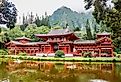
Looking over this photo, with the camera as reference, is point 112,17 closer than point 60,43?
Yes

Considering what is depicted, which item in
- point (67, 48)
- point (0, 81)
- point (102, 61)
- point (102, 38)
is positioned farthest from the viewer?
point (67, 48)

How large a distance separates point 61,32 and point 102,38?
37.6 ft

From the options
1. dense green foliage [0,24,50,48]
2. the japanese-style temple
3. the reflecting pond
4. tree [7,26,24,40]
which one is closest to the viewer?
the reflecting pond

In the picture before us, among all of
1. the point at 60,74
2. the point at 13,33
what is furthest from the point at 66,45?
the point at 60,74

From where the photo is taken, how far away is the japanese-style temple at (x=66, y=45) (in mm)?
57125

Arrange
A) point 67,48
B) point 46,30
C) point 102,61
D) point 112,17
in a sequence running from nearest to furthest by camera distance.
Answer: point 112,17
point 102,61
point 67,48
point 46,30

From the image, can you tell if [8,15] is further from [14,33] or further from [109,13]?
[109,13]

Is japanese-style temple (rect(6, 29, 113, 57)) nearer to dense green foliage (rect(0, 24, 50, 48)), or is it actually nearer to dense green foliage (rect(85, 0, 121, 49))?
dense green foliage (rect(0, 24, 50, 48))

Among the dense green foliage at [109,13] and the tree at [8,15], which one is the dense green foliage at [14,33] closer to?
the tree at [8,15]

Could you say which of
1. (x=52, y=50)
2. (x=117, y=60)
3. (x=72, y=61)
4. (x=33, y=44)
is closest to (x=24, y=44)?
(x=33, y=44)

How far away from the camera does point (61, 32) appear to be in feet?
214

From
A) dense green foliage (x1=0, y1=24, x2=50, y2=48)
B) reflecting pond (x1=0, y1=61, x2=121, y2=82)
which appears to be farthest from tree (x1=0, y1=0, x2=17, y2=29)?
reflecting pond (x1=0, y1=61, x2=121, y2=82)

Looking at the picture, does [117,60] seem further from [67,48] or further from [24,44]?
[24,44]

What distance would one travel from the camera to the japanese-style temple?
57125mm
